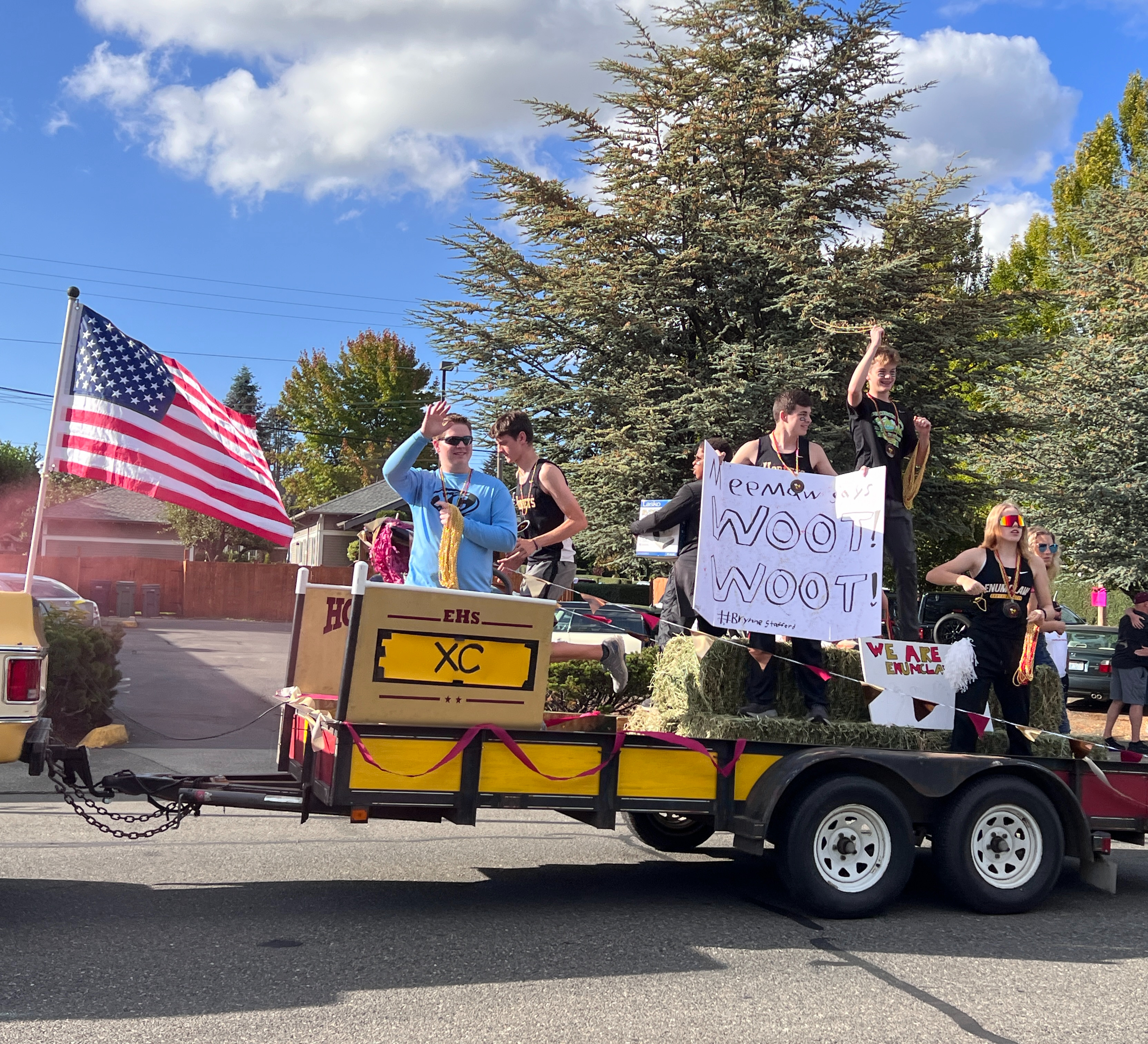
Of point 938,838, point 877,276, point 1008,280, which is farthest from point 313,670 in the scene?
point 1008,280

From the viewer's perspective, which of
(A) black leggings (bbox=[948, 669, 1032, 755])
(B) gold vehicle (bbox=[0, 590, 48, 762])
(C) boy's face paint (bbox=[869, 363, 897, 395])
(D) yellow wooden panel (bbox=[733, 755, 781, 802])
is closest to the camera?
(B) gold vehicle (bbox=[0, 590, 48, 762])

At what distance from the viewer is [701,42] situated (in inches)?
959

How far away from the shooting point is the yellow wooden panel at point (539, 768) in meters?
5.32

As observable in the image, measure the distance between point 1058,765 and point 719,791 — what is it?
2.11 metres

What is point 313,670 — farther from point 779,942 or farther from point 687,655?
point 779,942

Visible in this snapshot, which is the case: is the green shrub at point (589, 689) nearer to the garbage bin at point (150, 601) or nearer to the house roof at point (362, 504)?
the garbage bin at point (150, 601)

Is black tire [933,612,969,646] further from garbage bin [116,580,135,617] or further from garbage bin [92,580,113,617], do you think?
garbage bin [92,580,113,617]

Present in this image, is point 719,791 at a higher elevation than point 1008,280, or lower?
lower

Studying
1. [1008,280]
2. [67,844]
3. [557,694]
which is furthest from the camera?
[1008,280]

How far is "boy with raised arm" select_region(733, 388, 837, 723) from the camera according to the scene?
6406 millimetres

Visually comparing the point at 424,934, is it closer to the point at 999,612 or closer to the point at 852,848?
the point at 852,848

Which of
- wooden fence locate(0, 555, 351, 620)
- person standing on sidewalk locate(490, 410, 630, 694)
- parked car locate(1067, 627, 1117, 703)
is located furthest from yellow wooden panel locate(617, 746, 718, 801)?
wooden fence locate(0, 555, 351, 620)

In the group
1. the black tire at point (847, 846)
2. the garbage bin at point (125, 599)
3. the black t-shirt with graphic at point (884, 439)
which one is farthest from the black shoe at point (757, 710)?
the garbage bin at point (125, 599)

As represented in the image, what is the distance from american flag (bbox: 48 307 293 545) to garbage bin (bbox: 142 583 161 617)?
33.2 m
